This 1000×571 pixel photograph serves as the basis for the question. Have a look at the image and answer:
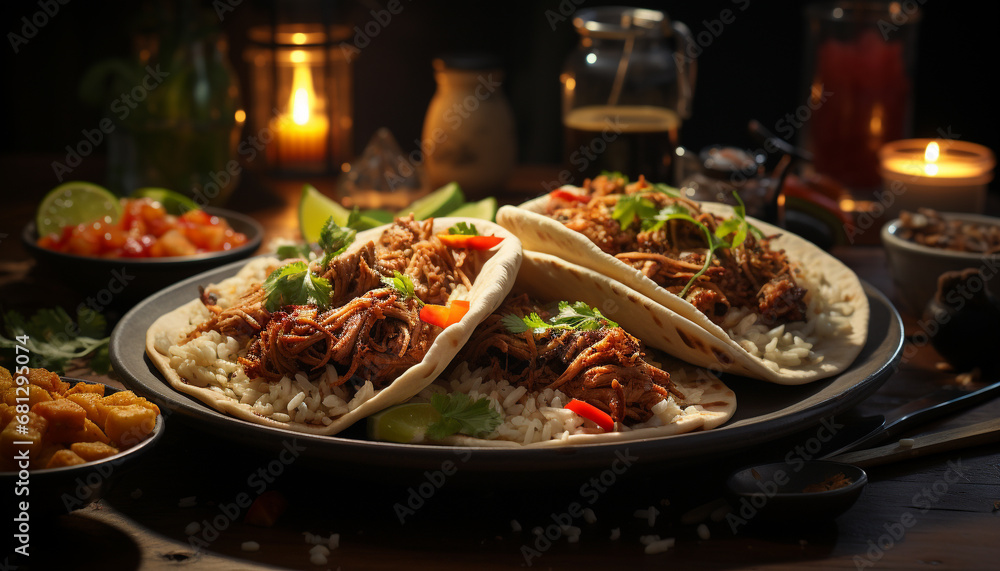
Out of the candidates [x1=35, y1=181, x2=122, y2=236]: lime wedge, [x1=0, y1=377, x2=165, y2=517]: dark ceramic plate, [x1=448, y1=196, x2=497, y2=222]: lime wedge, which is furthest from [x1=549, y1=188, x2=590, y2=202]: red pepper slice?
[x1=35, y1=181, x2=122, y2=236]: lime wedge

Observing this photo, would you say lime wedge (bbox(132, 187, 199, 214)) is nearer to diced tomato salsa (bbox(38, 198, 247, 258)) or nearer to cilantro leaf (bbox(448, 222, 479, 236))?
diced tomato salsa (bbox(38, 198, 247, 258))

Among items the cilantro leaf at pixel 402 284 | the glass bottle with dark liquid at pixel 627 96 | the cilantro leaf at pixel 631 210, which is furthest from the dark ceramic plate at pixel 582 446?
the glass bottle with dark liquid at pixel 627 96

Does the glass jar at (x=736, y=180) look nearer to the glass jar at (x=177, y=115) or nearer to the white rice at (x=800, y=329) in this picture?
the white rice at (x=800, y=329)

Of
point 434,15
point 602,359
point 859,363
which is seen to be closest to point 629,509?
point 602,359

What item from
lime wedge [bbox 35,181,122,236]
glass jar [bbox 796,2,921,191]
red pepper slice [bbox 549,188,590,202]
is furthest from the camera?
glass jar [bbox 796,2,921,191]

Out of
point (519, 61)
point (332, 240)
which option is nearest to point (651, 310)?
point (332, 240)
